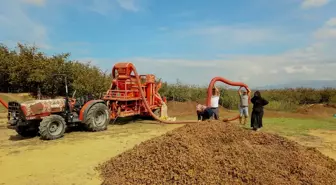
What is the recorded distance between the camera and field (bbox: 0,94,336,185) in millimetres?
5533

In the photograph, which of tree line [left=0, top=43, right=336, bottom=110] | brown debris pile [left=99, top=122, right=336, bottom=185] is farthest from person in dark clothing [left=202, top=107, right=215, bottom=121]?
tree line [left=0, top=43, right=336, bottom=110]

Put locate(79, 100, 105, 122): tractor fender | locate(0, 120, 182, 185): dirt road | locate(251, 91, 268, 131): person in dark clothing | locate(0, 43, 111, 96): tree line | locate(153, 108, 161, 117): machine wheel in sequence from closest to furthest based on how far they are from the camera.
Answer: locate(0, 120, 182, 185): dirt road, locate(79, 100, 105, 122): tractor fender, locate(251, 91, 268, 131): person in dark clothing, locate(153, 108, 161, 117): machine wheel, locate(0, 43, 111, 96): tree line

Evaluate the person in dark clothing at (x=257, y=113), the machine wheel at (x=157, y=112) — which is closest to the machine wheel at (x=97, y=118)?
the machine wheel at (x=157, y=112)

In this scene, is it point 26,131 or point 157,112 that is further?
point 157,112

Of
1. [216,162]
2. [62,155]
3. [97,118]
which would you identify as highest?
[97,118]

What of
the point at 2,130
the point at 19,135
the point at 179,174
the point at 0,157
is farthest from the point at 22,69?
the point at 179,174

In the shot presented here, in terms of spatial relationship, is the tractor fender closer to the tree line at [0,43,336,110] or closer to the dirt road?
the dirt road

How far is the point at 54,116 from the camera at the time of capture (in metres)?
8.84

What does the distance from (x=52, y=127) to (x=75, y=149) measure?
168cm

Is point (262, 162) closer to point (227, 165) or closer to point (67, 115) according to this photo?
point (227, 165)

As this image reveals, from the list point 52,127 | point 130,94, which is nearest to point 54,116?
point 52,127

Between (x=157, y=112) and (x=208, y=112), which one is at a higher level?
(x=208, y=112)

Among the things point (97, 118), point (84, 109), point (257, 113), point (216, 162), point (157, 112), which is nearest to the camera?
point (216, 162)

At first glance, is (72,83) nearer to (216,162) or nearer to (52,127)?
(52,127)
